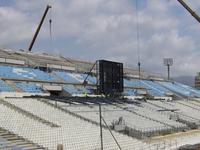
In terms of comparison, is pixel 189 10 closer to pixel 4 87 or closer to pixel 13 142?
pixel 4 87

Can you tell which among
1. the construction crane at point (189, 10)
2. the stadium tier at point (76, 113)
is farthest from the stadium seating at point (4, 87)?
the construction crane at point (189, 10)

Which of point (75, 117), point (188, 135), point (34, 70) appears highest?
point (34, 70)

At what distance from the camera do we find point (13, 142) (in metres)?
29.1

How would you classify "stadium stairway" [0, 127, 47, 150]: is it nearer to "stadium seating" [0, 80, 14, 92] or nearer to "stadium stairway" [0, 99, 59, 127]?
"stadium stairway" [0, 99, 59, 127]

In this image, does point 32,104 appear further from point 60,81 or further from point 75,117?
point 60,81

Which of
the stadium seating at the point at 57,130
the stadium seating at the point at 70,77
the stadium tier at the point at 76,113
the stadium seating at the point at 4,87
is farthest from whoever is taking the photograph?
the stadium seating at the point at 70,77

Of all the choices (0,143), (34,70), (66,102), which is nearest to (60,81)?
(34,70)

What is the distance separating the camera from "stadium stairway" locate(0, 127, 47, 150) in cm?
2783

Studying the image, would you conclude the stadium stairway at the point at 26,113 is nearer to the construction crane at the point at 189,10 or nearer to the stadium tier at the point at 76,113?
the stadium tier at the point at 76,113

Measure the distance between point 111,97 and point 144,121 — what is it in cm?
1072

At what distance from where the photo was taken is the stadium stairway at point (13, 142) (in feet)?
91.3

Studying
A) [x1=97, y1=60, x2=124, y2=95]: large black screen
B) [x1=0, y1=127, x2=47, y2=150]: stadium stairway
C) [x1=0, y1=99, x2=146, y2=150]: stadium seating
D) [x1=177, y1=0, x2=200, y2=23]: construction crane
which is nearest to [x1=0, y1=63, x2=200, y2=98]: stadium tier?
[x1=97, y1=60, x2=124, y2=95]: large black screen

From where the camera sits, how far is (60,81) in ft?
188

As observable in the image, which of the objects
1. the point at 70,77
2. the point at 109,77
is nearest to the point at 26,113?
the point at 109,77
